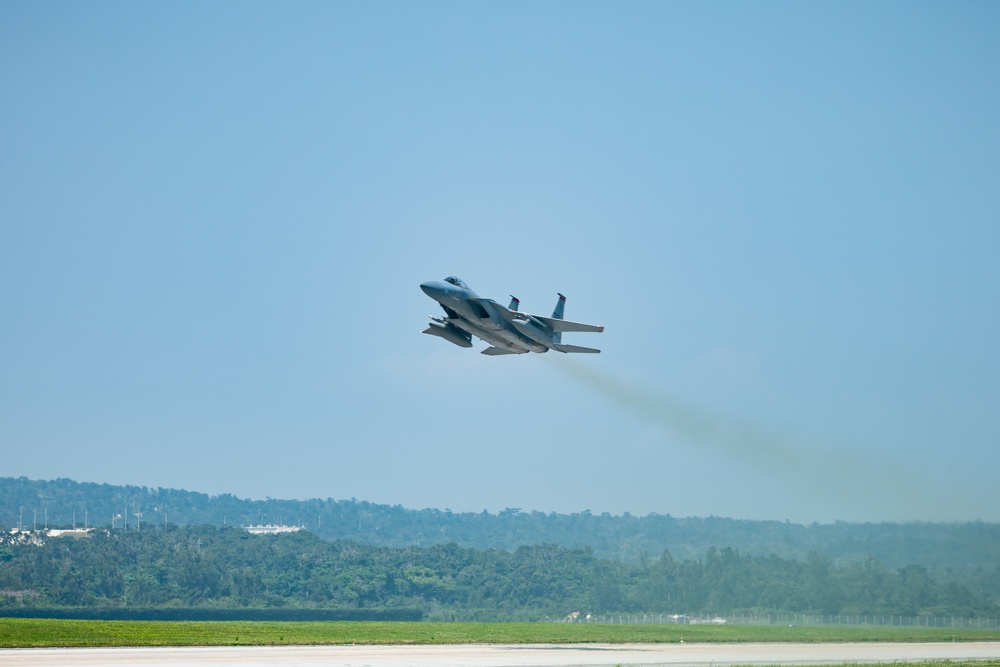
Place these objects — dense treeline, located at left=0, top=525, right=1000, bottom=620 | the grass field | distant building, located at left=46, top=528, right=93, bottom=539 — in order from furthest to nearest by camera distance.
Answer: distant building, located at left=46, top=528, right=93, bottom=539, dense treeline, located at left=0, top=525, right=1000, bottom=620, the grass field

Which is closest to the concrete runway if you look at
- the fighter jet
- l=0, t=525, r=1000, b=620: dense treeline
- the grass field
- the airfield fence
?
the grass field

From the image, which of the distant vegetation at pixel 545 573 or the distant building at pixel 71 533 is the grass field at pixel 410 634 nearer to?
the distant vegetation at pixel 545 573

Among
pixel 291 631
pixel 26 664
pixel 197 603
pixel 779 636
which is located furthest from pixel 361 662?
pixel 197 603

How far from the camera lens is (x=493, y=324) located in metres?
56.3

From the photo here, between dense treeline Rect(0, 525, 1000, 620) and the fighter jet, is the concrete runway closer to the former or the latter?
the fighter jet

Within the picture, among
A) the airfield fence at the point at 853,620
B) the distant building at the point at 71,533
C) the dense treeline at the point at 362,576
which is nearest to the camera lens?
the airfield fence at the point at 853,620

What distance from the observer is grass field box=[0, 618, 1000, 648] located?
51062 mm

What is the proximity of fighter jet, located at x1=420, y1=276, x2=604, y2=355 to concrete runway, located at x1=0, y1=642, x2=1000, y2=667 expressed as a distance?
1410 centimetres

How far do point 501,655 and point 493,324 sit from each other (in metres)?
15.5

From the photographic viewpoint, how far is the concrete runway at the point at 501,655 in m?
42.8

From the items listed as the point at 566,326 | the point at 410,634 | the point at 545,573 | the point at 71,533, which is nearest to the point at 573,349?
the point at 566,326

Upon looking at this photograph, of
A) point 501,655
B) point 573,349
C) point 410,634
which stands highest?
point 573,349

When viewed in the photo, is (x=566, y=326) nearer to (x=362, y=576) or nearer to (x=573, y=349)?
(x=573, y=349)

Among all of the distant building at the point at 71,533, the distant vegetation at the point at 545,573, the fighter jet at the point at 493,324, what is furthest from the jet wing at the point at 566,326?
the distant building at the point at 71,533
